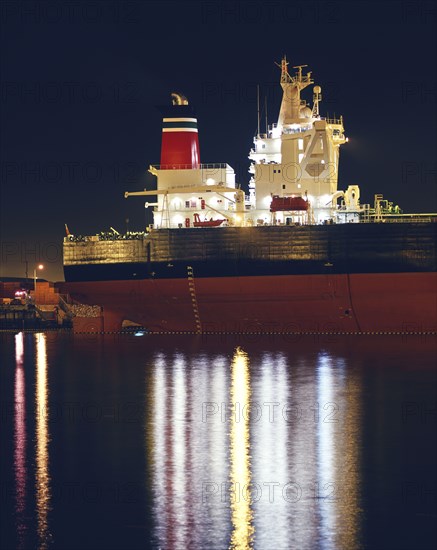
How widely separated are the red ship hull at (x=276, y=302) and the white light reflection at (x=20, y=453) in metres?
7.38

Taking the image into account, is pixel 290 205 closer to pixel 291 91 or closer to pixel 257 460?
pixel 291 91

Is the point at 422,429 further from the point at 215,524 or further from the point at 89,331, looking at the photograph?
the point at 89,331

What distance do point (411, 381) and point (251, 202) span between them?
632 inches

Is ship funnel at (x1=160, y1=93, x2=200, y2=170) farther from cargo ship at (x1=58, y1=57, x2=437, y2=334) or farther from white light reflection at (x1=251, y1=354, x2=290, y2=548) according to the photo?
white light reflection at (x1=251, y1=354, x2=290, y2=548)

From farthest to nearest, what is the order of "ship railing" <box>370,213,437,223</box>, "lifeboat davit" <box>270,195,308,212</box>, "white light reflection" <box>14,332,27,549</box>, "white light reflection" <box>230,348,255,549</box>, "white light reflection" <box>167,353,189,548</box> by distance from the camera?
"lifeboat davit" <box>270,195,308,212</box>, "ship railing" <box>370,213,437,223</box>, "white light reflection" <box>14,332,27,549</box>, "white light reflection" <box>167,353,189,548</box>, "white light reflection" <box>230,348,255,549</box>

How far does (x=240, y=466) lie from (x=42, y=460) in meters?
4.13

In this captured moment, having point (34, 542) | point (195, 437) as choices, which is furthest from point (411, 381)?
point (34, 542)

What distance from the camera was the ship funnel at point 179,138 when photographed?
50469 millimetres

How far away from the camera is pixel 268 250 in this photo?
152 ft

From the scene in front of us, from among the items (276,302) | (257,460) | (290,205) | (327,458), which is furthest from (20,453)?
(290,205)

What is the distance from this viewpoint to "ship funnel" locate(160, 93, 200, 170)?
50.5 meters

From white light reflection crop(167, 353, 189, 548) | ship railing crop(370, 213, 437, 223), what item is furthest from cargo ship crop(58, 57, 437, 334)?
white light reflection crop(167, 353, 189, 548)

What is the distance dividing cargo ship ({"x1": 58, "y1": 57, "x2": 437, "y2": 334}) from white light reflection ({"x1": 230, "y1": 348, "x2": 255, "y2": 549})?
905 centimetres

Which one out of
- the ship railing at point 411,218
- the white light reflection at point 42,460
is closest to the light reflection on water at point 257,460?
the white light reflection at point 42,460
